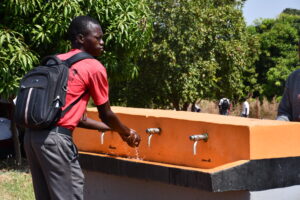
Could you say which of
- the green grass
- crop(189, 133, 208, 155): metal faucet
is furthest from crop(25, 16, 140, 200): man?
the green grass

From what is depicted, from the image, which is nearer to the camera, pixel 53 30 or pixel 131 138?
pixel 131 138

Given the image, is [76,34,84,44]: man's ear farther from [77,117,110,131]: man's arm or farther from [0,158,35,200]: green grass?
[0,158,35,200]: green grass

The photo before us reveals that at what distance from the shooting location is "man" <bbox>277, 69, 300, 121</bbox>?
5180mm

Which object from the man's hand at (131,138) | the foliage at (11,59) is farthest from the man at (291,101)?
the foliage at (11,59)

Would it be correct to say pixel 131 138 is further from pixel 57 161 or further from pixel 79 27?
pixel 79 27

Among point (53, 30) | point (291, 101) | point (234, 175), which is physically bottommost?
point (234, 175)

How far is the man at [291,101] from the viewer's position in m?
5.18

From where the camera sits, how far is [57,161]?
12.8 ft

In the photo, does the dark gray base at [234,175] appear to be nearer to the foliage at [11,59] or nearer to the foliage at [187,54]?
the foliage at [11,59]

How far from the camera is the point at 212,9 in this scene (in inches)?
949

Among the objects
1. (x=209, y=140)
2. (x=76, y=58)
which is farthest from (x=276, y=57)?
(x=76, y=58)

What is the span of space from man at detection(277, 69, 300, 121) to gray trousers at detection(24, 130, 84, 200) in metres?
2.01

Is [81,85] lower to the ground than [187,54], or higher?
lower

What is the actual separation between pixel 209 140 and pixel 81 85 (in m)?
1.13
